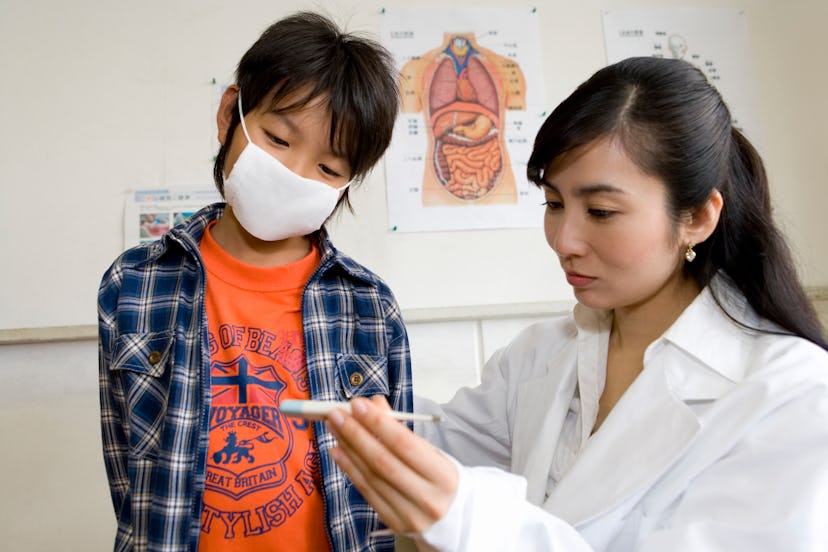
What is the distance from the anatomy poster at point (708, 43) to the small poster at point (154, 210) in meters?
1.35

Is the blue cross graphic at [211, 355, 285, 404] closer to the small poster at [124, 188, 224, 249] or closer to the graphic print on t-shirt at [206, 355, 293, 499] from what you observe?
the graphic print on t-shirt at [206, 355, 293, 499]

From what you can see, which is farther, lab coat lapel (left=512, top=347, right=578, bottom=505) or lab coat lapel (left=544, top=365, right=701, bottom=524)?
lab coat lapel (left=512, top=347, right=578, bottom=505)

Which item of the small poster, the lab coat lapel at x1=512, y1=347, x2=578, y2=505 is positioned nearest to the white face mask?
the lab coat lapel at x1=512, y1=347, x2=578, y2=505

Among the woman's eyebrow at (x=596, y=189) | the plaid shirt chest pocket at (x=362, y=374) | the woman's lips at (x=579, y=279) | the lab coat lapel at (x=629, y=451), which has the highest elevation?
the woman's eyebrow at (x=596, y=189)

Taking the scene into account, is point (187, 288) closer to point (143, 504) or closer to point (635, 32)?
point (143, 504)

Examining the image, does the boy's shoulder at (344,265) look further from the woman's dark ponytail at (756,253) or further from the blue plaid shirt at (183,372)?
the woman's dark ponytail at (756,253)

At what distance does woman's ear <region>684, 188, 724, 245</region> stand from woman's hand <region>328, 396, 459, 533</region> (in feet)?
1.97

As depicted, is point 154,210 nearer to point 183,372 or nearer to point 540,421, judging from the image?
point 183,372

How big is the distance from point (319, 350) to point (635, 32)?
156cm

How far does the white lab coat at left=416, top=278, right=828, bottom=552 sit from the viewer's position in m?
0.73

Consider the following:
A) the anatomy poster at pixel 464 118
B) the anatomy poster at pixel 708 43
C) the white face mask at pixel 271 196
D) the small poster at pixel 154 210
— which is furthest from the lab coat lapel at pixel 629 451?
the anatomy poster at pixel 708 43

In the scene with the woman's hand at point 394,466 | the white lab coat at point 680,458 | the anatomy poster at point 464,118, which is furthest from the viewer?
the anatomy poster at point 464,118

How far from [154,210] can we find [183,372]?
0.93 metres

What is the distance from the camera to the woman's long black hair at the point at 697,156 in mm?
963
